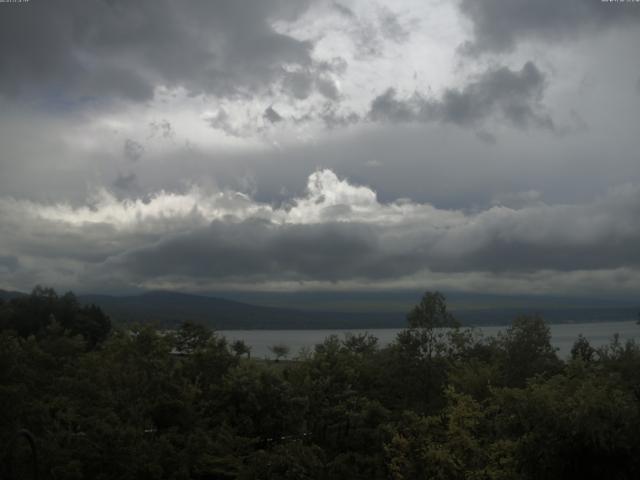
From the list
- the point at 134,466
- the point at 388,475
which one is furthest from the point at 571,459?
the point at 134,466

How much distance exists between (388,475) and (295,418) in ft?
15.6

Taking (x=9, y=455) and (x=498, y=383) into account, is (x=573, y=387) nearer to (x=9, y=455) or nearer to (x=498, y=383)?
(x=498, y=383)

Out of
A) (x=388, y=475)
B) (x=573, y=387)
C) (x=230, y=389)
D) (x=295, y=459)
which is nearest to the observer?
(x=295, y=459)

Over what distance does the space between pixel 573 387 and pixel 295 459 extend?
11292 millimetres

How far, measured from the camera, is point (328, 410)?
26625 mm

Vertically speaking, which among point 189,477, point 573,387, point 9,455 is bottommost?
point 189,477

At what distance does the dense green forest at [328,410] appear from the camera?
19.5 metres

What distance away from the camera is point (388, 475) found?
78.7 feet

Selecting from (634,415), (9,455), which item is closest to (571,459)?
(634,415)

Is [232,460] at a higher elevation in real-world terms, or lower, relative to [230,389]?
lower

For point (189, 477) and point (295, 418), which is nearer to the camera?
point (189, 477)

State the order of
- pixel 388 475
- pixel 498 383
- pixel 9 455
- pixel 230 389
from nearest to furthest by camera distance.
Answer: pixel 9 455 < pixel 388 475 < pixel 230 389 < pixel 498 383

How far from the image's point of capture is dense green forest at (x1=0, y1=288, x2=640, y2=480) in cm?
1955

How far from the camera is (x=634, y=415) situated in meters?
17.6
